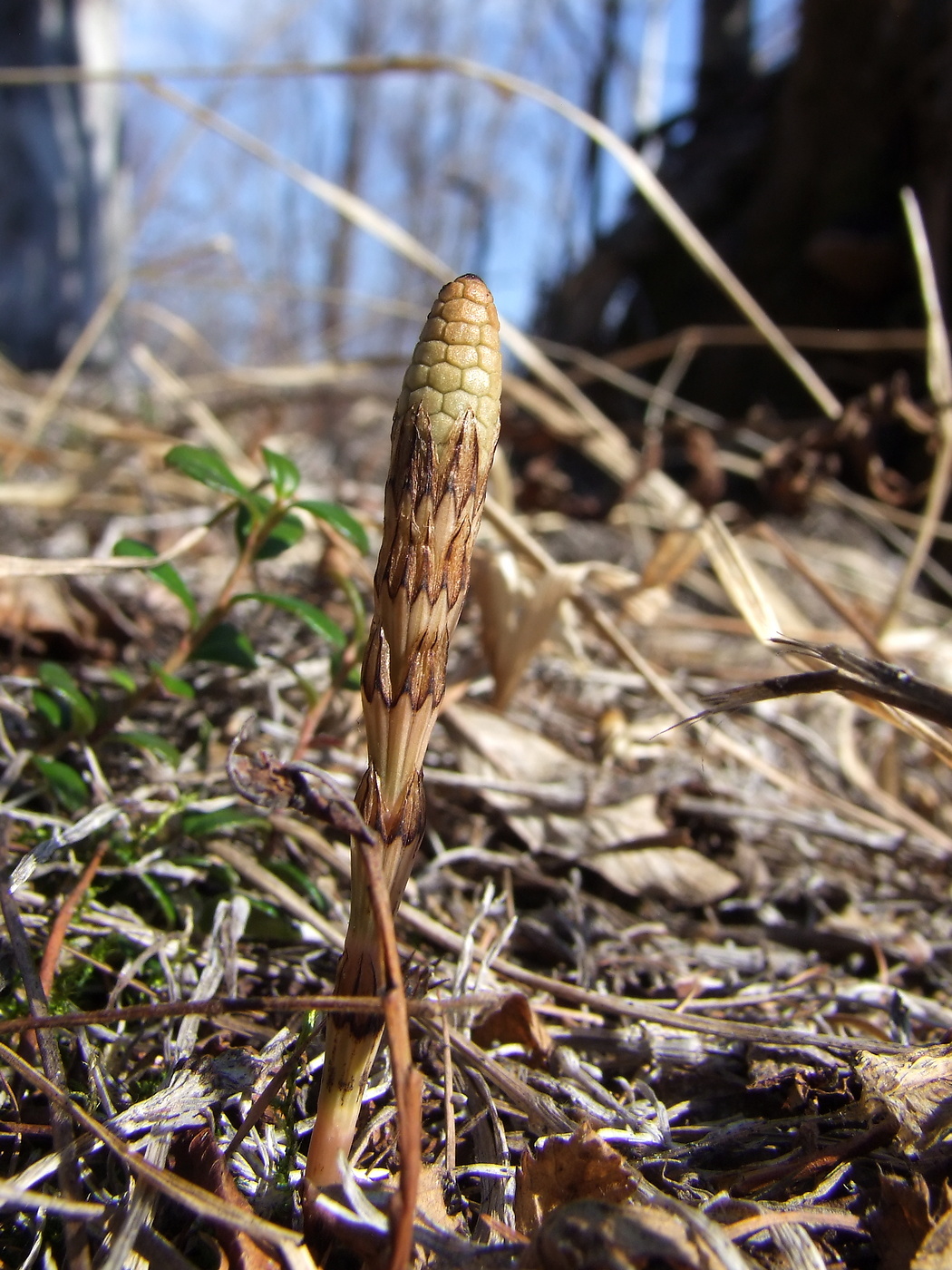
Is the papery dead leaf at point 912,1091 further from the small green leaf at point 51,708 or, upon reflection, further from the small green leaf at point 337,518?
the small green leaf at point 51,708

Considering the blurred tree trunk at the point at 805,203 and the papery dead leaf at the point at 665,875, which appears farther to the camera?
the blurred tree trunk at the point at 805,203

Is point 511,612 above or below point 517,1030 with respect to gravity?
above

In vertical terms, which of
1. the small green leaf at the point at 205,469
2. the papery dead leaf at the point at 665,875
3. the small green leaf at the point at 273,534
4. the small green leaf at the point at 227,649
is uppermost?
the small green leaf at the point at 205,469

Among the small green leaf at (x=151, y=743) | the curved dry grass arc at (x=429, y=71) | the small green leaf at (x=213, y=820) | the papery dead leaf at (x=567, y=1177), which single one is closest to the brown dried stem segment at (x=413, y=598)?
the papery dead leaf at (x=567, y=1177)

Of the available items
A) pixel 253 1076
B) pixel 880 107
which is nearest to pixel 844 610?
pixel 253 1076

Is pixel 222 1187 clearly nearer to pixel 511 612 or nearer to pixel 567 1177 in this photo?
pixel 567 1177

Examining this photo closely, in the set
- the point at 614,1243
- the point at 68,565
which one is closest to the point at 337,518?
the point at 68,565

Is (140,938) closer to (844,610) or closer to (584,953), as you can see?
(584,953)
